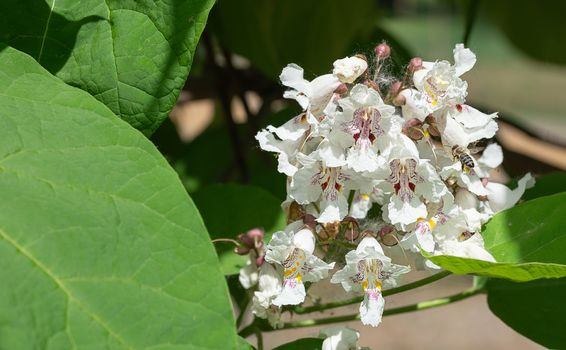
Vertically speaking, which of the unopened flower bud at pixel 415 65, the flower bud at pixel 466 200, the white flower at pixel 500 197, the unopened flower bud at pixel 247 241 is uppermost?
the unopened flower bud at pixel 415 65

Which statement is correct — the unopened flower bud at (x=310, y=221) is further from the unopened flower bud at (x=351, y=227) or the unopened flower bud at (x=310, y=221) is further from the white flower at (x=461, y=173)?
the white flower at (x=461, y=173)

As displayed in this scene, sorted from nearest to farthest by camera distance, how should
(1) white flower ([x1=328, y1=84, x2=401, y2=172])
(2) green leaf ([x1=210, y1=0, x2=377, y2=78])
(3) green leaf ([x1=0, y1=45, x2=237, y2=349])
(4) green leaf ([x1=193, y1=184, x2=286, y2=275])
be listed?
(3) green leaf ([x1=0, y1=45, x2=237, y2=349])
(1) white flower ([x1=328, y1=84, x2=401, y2=172])
(4) green leaf ([x1=193, y1=184, x2=286, y2=275])
(2) green leaf ([x1=210, y1=0, x2=377, y2=78])

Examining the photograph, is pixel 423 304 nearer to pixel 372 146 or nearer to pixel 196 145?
pixel 372 146

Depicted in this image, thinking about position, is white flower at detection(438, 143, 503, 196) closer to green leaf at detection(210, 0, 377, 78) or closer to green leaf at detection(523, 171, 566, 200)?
green leaf at detection(523, 171, 566, 200)

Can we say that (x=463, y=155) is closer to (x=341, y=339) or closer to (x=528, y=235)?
(x=528, y=235)

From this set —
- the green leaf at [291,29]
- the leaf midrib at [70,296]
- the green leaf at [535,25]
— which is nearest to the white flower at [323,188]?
the leaf midrib at [70,296]

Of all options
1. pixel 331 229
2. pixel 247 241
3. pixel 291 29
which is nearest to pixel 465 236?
pixel 331 229

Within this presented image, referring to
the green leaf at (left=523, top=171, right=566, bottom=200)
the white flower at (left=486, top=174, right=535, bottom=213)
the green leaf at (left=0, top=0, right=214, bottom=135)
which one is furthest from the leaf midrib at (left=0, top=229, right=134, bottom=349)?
the green leaf at (left=523, top=171, right=566, bottom=200)
